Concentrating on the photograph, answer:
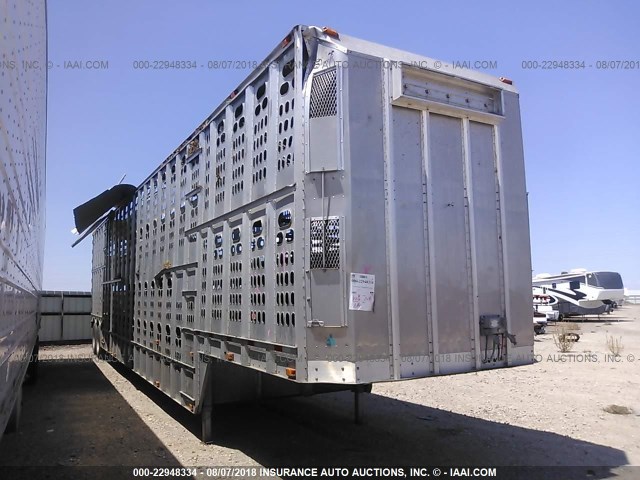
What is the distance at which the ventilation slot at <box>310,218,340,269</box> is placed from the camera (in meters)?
4.12

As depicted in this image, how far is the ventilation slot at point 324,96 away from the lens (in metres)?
4.26

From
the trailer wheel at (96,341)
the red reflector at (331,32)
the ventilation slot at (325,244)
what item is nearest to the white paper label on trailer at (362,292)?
the ventilation slot at (325,244)

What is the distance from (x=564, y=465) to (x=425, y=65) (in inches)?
177

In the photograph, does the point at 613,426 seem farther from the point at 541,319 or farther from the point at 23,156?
the point at 541,319

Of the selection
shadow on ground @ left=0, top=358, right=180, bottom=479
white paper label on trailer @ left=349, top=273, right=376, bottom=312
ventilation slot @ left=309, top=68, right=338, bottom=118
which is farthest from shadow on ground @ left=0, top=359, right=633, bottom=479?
ventilation slot @ left=309, top=68, right=338, bottom=118

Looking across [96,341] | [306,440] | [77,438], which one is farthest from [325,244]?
[96,341]

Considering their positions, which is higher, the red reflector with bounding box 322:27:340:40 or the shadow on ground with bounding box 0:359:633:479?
the red reflector with bounding box 322:27:340:40

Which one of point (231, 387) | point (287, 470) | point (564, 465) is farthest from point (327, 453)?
point (564, 465)

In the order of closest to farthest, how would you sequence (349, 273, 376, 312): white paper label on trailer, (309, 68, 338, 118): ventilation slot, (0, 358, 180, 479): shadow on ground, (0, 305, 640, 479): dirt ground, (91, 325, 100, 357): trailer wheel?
(349, 273, 376, 312): white paper label on trailer → (309, 68, 338, 118): ventilation slot → (0, 358, 180, 479): shadow on ground → (0, 305, 640, 479): dirt ground → (91, 325, 100, 357): trailer wheel

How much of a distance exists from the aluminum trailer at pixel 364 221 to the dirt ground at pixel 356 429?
105cm

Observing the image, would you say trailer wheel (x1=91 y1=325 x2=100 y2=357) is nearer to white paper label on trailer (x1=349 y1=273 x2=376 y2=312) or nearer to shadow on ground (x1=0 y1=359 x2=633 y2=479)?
shadow on ground (x1=0 y1=359 x2=633 y2=479)

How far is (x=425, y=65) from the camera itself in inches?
186

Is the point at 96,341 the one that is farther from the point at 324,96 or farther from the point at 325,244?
the point at 324,96

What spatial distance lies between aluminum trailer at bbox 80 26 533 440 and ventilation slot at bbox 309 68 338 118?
1cm
